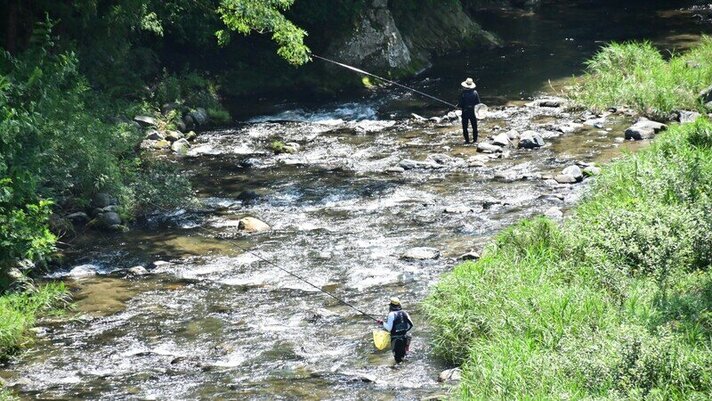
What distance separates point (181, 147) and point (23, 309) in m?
9.58

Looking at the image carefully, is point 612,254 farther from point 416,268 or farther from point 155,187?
point 155,187

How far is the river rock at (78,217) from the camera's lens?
17.3 metres

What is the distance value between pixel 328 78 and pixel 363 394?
18.1 meters

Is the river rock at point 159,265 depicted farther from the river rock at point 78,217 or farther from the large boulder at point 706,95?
the large boulder at point 706,95

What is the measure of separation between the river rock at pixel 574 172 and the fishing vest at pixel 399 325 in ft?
26.1

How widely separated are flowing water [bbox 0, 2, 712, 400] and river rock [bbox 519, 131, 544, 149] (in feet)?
1.58

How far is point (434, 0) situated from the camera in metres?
32.1

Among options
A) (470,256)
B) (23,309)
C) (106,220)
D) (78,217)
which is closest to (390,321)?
(470,256)

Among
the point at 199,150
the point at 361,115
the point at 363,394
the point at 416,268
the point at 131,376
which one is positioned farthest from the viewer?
the point at 361,115

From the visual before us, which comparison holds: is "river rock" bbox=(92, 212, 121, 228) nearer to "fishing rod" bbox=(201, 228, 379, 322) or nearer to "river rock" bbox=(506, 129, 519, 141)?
"fishing rod" bbox=(201, 228, 379, 322)

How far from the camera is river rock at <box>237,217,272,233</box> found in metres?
17.2

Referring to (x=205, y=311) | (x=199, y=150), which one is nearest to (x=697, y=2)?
(x=199, y=150)

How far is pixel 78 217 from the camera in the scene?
1738cm

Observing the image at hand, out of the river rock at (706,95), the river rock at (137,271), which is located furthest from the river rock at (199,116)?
the river rock at (706,95)
